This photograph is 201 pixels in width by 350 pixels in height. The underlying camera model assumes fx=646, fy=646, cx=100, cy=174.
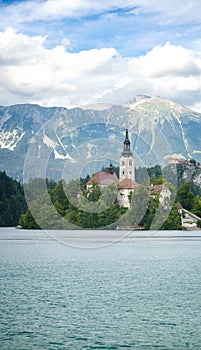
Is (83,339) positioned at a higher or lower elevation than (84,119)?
lower

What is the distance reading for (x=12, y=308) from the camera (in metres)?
34.5

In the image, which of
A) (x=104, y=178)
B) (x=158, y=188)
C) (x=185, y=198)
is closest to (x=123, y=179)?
(x=104, y=178)

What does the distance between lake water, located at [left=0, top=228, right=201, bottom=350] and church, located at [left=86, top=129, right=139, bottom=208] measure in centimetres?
6172

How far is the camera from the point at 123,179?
15050 cm

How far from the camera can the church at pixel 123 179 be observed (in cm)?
13119

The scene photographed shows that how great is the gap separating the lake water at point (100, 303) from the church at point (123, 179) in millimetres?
61722

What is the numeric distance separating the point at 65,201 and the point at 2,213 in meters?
33.0

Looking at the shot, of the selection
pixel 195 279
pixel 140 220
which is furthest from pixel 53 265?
pixel 140 220

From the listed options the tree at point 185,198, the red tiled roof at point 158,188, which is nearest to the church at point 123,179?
the red tiled roof at point 158,188

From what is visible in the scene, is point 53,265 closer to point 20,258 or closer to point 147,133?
point 20,258

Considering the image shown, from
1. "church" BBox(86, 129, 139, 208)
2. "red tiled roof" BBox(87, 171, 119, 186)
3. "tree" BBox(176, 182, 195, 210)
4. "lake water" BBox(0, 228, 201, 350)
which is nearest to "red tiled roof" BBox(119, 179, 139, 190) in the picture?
"church" BBox(86, 129, 139, 208)

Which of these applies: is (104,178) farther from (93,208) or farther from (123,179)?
(93,208)

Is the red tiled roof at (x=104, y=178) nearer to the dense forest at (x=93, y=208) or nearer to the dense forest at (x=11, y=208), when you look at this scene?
the dense forest at (x=93, y=208)

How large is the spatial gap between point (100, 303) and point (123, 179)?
11451cm
